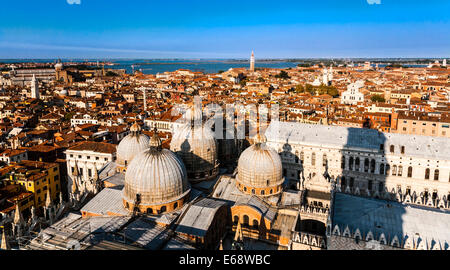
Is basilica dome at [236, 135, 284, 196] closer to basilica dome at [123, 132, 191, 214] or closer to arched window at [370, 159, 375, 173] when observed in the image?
basilica dome at [123, 132, 191, 214]

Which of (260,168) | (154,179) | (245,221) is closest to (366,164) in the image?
(260,168)

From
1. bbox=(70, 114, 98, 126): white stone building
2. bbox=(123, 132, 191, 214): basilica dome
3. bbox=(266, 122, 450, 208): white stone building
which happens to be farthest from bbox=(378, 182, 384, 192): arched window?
bbox=(70, 114, 98, 126): white stone building

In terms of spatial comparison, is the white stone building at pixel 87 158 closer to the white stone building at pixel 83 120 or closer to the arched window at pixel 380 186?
the arched window at pixel 380 186

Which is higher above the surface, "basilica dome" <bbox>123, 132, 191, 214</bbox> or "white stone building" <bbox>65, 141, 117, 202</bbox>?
"basilica dome" <bbox>123, 132, 191, 214</bbox>

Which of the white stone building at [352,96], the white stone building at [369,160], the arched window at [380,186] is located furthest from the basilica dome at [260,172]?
the white stone building at [352,96]

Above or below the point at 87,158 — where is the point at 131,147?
above

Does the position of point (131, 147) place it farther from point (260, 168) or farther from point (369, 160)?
point (369, 160)
